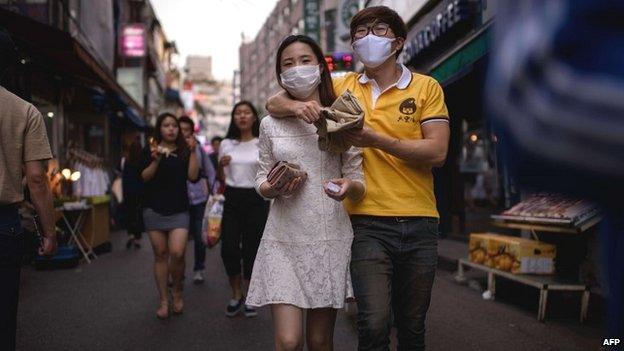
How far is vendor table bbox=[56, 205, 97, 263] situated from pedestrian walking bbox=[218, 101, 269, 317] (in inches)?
168

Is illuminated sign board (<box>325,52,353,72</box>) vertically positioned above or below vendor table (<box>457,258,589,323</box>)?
above

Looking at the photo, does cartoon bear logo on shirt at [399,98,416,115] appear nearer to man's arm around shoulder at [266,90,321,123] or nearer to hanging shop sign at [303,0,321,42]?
man's arm around shoulder at [266,90,321,123]

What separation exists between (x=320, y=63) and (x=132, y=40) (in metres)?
24.6

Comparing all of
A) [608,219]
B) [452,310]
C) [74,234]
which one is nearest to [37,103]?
[74,234]

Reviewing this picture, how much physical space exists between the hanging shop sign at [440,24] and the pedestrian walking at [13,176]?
7.98 metres

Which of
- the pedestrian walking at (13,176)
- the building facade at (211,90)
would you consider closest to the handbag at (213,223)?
the pedestrian walking at (13,176)

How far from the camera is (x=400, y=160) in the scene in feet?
8.42

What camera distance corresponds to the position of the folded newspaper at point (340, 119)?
7.43ft

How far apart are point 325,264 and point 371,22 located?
4.03ft

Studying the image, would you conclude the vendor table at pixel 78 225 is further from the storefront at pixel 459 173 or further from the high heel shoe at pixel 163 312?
the storefront at pixel 459 173

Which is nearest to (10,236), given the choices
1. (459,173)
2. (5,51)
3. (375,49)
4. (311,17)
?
(5,51)

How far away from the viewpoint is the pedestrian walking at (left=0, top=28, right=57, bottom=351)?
8.70 ft

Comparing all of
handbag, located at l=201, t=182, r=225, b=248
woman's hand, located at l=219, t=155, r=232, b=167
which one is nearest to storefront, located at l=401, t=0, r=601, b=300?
woman's hand, located at l=219, t=155, r=232, b=167

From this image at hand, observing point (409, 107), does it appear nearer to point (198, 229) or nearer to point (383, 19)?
point (383, 19)
